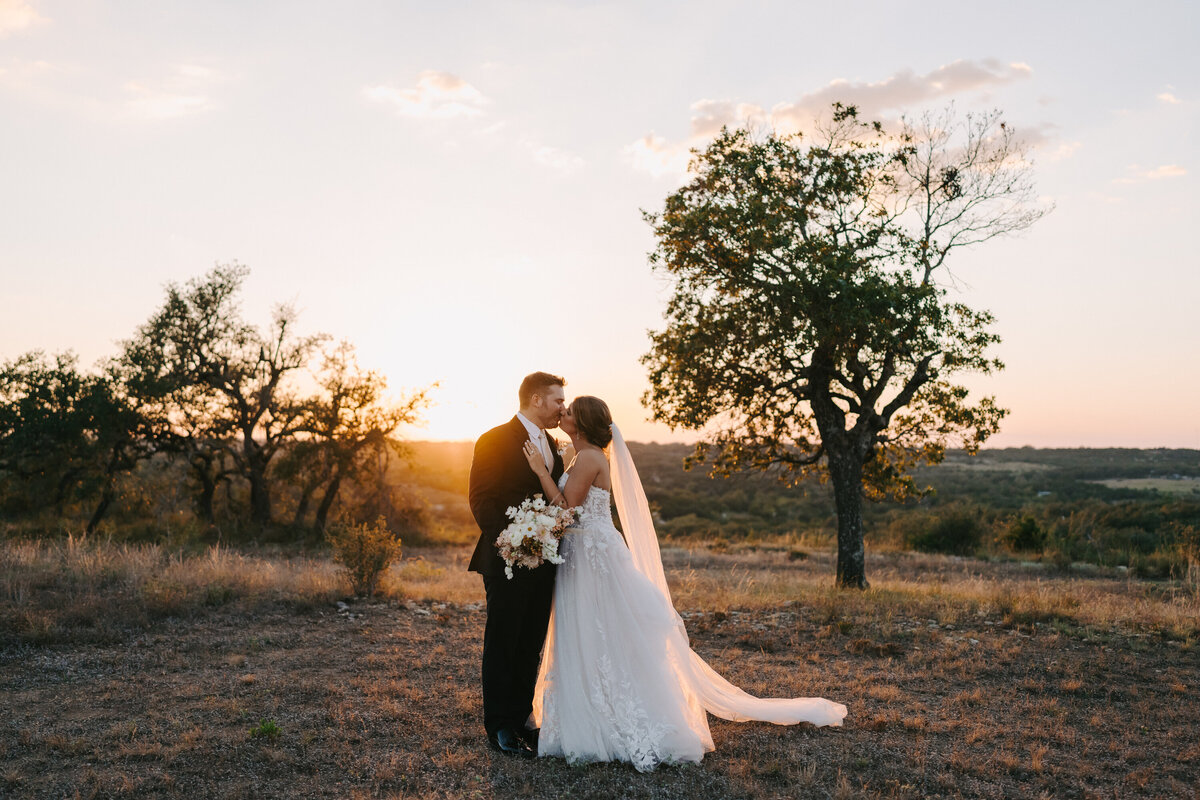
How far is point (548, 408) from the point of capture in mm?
6395

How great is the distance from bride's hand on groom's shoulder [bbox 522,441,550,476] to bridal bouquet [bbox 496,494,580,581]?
0.22m

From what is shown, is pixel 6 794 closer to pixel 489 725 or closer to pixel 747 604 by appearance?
pixel 489 725

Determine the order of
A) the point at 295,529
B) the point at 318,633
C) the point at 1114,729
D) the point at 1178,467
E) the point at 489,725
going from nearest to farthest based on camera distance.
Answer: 1. the point at 489,725
2. the point at 1114,729
3. the point at 318,633
4. the point at 295,529
5. the point at 1178,467

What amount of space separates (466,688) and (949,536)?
2190 centimetres

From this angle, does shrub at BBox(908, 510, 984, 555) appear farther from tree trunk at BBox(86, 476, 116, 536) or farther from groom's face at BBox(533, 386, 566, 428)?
tree trunk at BBox(86, 476, 116, 536)

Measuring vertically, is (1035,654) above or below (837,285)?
below

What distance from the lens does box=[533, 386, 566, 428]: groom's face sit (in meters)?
6.39

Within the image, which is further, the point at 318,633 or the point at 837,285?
the point at 837,285

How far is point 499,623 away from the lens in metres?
6.27

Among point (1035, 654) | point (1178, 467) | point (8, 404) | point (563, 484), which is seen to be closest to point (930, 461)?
point (1035, 654)

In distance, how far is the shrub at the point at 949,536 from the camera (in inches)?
1000

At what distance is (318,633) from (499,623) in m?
4.89

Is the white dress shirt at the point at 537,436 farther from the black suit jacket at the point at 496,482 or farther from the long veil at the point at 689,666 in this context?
the long veil at the point at 689,666

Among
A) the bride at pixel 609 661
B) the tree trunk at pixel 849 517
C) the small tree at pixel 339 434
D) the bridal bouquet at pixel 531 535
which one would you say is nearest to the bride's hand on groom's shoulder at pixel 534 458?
the bride at pixel 609 661
